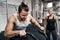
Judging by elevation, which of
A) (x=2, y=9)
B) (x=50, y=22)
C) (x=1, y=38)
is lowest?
(x=1, y=38)

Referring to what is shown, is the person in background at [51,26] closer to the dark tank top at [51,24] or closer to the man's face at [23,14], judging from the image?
the dark tank top at [51,24]

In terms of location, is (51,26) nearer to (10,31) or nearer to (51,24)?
(51,24)

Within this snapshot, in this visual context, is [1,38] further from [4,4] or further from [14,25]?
[14,25]

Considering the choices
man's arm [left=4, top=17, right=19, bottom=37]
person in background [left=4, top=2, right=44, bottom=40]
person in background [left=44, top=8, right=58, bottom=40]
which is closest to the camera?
man's arm [left=4, top=17, right=19, bottom=37]

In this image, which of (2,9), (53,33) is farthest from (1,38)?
(53,33)

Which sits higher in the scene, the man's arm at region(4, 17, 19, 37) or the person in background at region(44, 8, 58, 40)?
the man's arm at region(4, 17, 19, 37)

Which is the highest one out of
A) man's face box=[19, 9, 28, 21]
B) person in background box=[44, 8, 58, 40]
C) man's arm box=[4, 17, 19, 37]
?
man's face box=[19, 9, 28, 21]

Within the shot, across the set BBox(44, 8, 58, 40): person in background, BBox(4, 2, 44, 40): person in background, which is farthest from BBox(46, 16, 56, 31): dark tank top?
BBox(4, 2, 44, 40): person in background

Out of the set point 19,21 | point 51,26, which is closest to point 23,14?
point 19,21

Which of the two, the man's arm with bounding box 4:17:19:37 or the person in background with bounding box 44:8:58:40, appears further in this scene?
the person in background with bounding box 44:8:58:40

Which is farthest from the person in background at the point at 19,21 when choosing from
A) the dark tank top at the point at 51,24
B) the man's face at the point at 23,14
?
the dark tank top at the point at 51,24

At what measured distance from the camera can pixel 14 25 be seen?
1995 mm

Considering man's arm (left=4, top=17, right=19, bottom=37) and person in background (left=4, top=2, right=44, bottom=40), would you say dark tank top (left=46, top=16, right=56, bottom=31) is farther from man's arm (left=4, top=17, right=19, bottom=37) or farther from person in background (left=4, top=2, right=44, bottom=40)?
man's arm (left=4, top=17, right=19, bottom=37)

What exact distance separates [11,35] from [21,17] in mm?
272
